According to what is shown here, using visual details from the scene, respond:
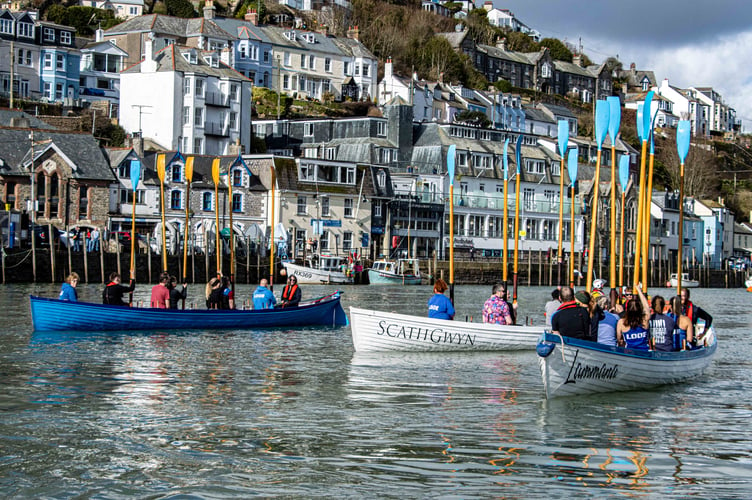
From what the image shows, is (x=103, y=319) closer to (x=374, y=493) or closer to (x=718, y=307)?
(x=374, y=493)

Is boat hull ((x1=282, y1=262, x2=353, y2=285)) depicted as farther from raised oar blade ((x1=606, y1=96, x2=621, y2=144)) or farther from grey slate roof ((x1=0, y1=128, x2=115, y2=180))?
raised oar blade ((x1=606, y1=96, x2=621, y2=144))

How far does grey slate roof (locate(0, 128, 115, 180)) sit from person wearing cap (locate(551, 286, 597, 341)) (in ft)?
192

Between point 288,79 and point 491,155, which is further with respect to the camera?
point 288,79

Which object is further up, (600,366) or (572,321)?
(572,321)

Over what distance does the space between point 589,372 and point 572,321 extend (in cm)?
124

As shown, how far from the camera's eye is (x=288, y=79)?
122 m

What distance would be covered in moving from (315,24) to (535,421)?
419ft

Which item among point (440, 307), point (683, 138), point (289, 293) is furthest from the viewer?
point (289, 293)

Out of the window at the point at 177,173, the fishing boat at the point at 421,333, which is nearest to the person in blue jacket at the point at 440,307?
the fishing boat at the point at 421,333

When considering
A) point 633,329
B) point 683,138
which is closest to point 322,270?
point 683,138

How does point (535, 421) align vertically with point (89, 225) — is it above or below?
below

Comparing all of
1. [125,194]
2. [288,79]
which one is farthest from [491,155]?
[125,194]

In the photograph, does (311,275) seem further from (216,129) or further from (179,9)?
(179,9)

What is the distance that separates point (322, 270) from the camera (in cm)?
7750
